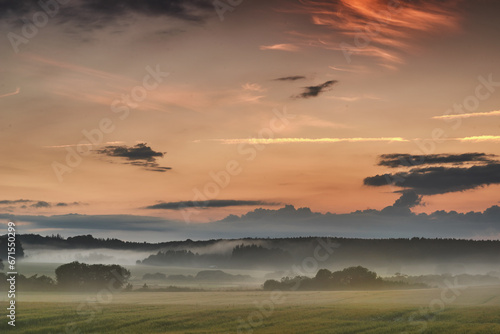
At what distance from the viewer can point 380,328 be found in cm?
5572

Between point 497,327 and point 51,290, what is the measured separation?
103m

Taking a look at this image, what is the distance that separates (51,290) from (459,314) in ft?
313

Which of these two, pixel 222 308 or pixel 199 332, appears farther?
pixel 222 308

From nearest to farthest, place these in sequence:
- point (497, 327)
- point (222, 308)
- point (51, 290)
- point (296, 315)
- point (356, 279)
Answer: point (497, 327), point (296, 315), point (222, 308), point (51, 290), point (356, 279)

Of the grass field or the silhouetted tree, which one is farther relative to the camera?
the silhouetted tree

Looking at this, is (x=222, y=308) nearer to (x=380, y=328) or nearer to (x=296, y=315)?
(x=296, y=315)

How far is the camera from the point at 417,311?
6869 cm

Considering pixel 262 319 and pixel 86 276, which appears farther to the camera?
pixel 86 276

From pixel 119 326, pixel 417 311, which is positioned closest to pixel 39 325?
pixel 119 326

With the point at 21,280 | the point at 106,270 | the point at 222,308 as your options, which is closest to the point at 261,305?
the point at 222,308

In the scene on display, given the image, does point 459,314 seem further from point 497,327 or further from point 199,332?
point 199,332

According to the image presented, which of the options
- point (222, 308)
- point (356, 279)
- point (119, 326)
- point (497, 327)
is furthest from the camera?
point (356, 279)

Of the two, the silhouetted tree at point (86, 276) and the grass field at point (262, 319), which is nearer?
the grass field at point (262, 319)

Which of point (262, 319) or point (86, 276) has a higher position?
point (86, 276)
